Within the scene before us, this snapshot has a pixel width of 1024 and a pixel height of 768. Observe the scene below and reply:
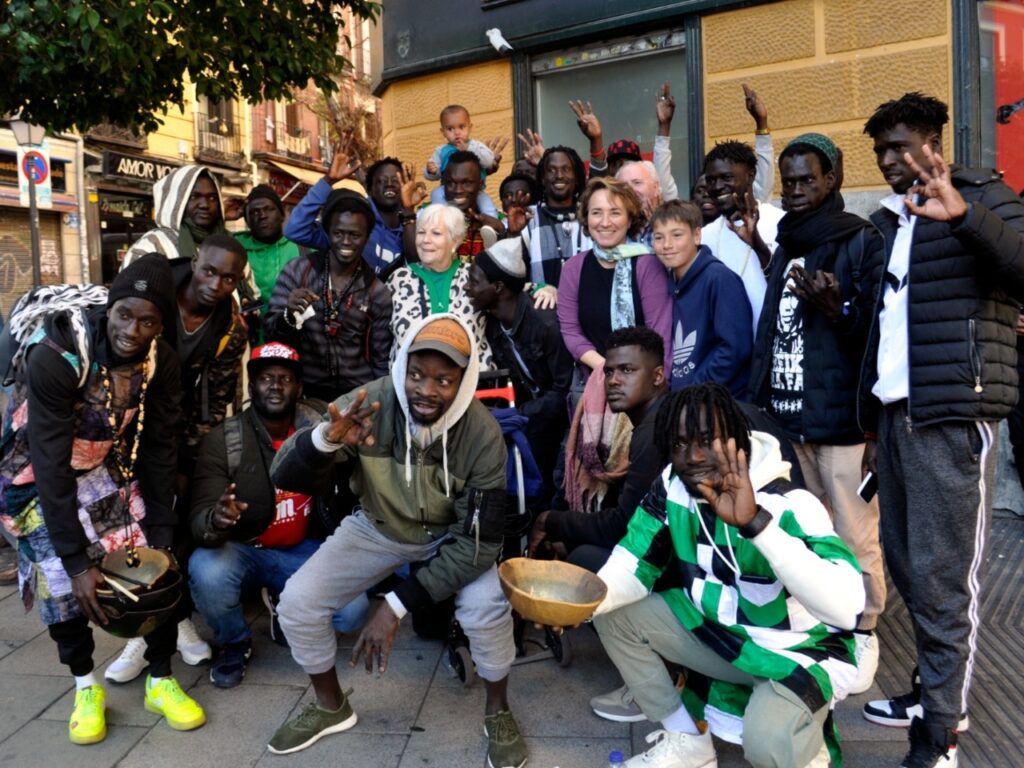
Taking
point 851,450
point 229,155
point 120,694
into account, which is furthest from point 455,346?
point 229,155

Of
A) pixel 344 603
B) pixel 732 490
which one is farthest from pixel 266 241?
pixel 732 490

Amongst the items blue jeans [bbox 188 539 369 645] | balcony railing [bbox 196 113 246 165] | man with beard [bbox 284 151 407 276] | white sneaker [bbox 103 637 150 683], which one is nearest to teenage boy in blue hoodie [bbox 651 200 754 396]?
man with beard [bbox 284 151 407 276]

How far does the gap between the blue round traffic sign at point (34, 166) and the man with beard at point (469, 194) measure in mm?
7471

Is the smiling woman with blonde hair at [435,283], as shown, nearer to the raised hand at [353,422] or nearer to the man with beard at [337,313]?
the man with beard at [337,313]

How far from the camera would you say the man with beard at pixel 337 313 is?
14.4 feet

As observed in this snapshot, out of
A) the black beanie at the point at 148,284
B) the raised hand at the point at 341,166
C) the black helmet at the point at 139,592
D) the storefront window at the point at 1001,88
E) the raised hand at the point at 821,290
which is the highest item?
the storefront window at the point at 1001,88

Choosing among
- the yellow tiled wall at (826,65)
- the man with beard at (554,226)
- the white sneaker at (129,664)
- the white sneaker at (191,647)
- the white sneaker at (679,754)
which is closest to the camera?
the white sneaker at (679,754)

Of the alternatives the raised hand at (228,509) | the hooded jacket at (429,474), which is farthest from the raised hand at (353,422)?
the raised hand at (228,509)

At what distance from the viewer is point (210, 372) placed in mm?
4145

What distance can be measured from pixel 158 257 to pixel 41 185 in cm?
901

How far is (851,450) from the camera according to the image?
11.2 ft

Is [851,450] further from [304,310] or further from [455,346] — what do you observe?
[304,310]

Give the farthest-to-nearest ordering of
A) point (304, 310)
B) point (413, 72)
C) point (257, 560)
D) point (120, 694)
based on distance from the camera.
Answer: point (413, 72)
point (304, 310)
point (257, 560)
point (120, 694)

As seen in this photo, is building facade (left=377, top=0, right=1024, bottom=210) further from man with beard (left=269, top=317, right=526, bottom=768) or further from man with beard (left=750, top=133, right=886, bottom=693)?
man with beard (left=269, top=317, right=526, bottom=768)
